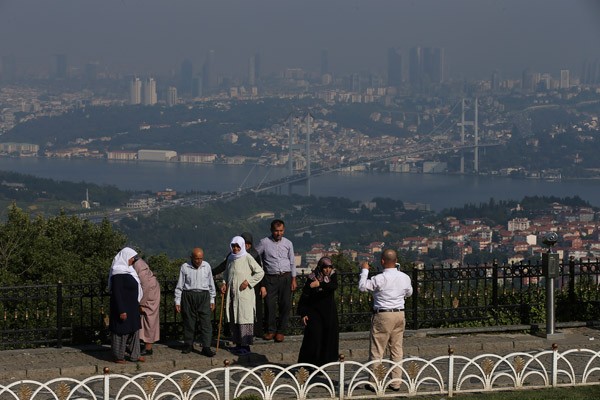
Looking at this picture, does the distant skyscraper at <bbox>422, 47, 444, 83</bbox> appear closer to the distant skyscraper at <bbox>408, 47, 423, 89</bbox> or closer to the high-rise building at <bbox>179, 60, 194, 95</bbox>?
the distant skyscraper at <bbox>408, 47, 423, 89</bbox>

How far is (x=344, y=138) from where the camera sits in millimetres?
153750

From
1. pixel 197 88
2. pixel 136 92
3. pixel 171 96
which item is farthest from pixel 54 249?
pixel 197 88

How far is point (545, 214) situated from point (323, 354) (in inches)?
3290

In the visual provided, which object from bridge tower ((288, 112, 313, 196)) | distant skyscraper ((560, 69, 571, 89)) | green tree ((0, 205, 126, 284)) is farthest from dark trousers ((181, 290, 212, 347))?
distant skyscraper ((560, 69, 571, 89))

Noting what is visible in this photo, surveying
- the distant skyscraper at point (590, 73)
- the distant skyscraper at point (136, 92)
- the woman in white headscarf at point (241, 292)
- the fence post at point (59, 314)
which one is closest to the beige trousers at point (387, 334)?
the woman in white headscarf at point (241, 292)

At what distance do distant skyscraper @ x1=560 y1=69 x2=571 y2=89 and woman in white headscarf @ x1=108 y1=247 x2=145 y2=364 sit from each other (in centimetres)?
17755

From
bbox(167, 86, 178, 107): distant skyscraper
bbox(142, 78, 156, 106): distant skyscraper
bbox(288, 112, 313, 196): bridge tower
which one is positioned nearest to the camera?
bbox(288, 112, 313, 196): bridge tower

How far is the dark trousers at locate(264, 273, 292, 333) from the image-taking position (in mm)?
9609

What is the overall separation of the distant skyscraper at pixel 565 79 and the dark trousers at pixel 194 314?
6977 inches

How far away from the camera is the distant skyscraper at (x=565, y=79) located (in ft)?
595

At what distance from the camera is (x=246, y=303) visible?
9.09 metres

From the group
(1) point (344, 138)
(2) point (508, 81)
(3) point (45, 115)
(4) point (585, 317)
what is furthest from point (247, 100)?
(4) point (585, 317)

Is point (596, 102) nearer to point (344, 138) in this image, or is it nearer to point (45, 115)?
point (344, 138)

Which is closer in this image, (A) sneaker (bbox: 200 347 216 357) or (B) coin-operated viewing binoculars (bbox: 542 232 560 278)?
(A) sneaker (bbox: 200 347 216 357)
